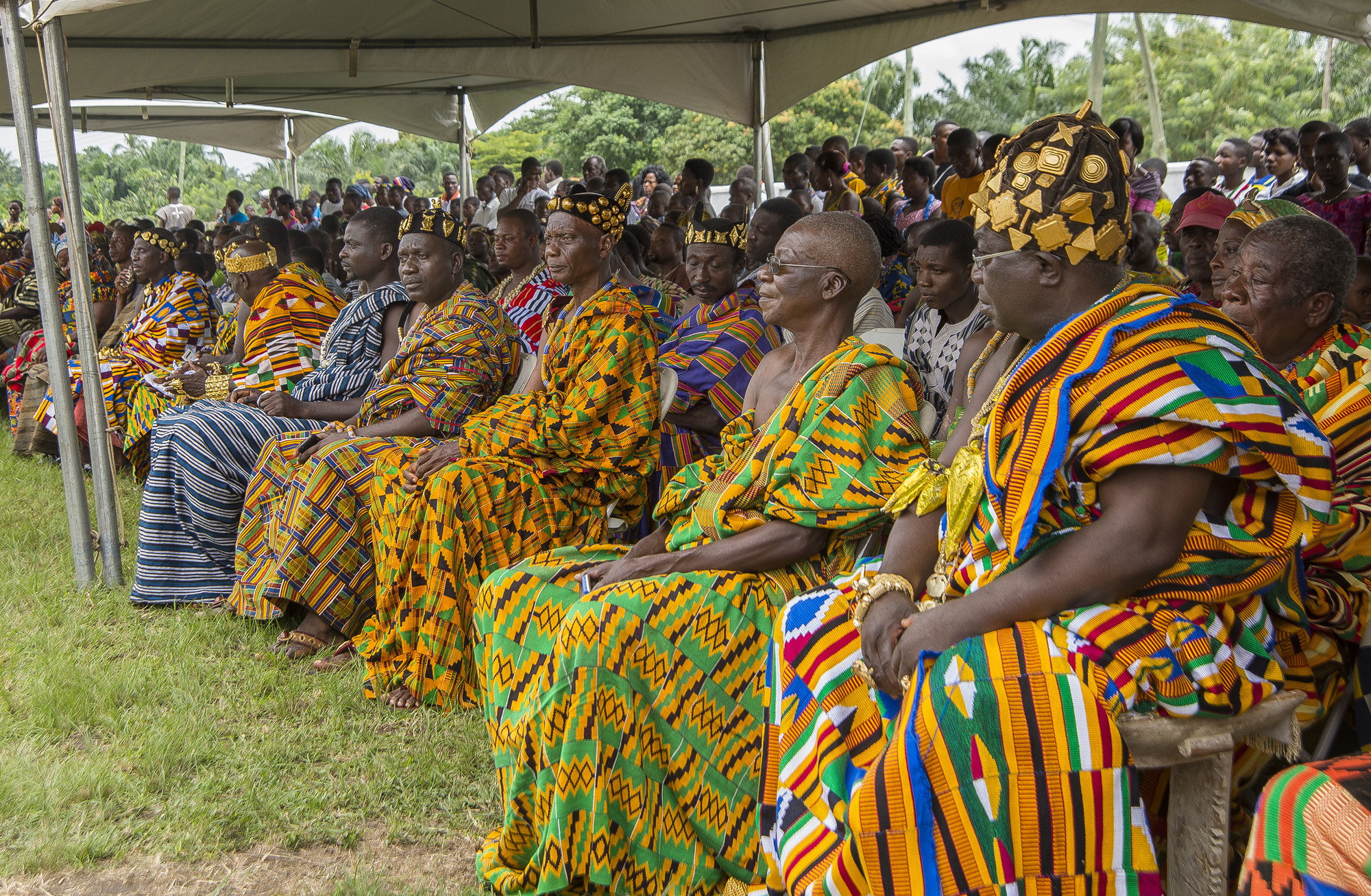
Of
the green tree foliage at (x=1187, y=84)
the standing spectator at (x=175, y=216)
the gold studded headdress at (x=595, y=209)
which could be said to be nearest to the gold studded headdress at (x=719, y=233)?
the gold studded headdress at (x=595, y=209)

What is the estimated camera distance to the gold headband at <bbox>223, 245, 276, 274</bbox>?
5719mm

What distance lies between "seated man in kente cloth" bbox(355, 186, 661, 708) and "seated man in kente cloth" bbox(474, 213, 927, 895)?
93 centimetres

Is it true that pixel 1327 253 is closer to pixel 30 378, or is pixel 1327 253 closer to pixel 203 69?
pixel 203 69

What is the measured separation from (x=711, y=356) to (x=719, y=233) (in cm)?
78

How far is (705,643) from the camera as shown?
2.69m

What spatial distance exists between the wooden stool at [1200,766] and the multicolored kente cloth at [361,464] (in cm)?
289

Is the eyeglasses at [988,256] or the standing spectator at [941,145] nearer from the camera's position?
the eyeglasses at [988,256]

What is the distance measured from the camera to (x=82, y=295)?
475 cm

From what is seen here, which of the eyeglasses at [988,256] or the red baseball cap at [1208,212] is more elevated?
the red baseball cap at [1208,212]

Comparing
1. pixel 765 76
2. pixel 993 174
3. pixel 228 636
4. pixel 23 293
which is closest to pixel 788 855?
pixel 993 174

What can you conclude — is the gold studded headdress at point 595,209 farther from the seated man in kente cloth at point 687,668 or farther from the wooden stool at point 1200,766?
the wooden stool at point 1200,766

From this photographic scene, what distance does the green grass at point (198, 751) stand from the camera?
2.96 metres

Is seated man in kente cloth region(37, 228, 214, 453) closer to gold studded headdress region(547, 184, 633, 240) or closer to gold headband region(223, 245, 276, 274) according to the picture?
gold headband region(223, 245, 276, 274)

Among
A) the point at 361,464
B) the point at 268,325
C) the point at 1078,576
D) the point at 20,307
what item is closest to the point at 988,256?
the point at 1078,576
